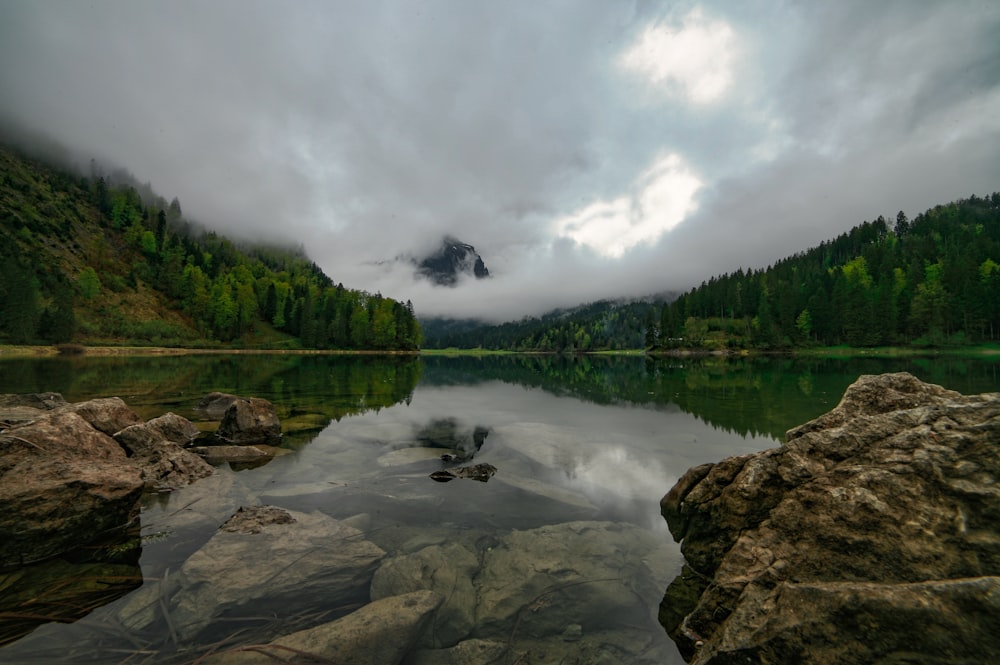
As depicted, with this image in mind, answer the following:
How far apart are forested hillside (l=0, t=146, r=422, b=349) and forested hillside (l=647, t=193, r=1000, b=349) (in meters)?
141

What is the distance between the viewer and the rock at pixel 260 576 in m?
6.74

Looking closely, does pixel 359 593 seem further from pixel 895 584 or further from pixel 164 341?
pixel 164 341

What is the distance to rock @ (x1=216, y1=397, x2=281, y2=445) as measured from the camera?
18.8m

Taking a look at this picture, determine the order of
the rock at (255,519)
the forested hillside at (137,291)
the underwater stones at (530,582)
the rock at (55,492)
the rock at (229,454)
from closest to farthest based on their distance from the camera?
the underwater stones at (530,582) → the rock at (55,492) → the rock at (255,519) → the rock at (229,454) → the forested hillside at (137,291)

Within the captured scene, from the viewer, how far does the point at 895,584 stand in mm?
4398

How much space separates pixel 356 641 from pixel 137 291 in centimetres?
20108

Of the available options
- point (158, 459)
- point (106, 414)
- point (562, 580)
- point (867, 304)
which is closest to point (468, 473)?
point (562, 580)

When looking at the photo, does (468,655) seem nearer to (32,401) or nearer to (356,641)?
(356,641)

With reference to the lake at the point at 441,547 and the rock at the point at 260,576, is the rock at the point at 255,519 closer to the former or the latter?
the rock at the point at 260,576

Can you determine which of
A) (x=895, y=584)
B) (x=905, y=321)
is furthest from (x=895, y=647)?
(x=905, y=321)

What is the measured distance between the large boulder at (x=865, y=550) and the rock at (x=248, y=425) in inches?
754

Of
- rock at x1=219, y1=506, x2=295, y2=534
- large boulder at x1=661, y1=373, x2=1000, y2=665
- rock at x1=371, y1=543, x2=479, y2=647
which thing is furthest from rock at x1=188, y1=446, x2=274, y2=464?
large boulder at x1=661, y1=373, x2=1000, y2=665

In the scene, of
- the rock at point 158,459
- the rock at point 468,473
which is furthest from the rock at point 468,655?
the rock at point 158,459

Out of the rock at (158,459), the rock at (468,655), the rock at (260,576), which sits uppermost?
the rock at (158,459)
